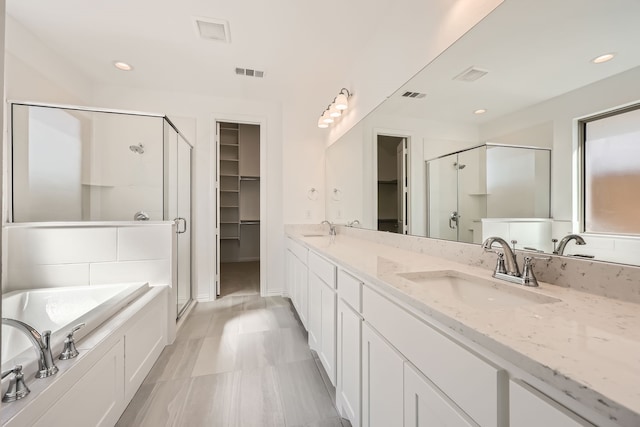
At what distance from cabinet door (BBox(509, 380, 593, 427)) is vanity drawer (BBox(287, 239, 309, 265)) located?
5.43 ft

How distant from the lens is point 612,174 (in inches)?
30.5

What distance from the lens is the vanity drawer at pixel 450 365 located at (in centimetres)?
54

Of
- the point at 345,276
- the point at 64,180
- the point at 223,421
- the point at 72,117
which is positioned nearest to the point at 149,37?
the point at 72,117

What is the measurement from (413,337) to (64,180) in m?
2.96

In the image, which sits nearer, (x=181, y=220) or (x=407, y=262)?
(x=407, y=262)

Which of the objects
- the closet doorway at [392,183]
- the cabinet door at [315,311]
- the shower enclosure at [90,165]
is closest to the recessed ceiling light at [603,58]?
the closet doorway at [392,183]

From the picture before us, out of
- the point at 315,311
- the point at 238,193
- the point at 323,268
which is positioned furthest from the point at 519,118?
the point at 238,193

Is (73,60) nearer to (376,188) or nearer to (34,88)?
(34,88)

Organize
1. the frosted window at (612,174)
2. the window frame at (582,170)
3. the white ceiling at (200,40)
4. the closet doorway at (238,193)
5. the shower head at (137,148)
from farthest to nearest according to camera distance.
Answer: the closet doorway at (238,193) → the shower head at (137,148) → the white ceiling at (200,40) → the window frame at (582,170) → the frosted window at (612,174)

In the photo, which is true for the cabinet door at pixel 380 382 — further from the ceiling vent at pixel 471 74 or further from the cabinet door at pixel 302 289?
the ceiling vent at pixel 471 74

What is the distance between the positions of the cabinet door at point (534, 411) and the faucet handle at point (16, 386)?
1.44m

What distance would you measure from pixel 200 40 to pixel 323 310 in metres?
2.36

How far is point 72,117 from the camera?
222 centimetres

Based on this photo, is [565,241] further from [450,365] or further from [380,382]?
[380,382]
